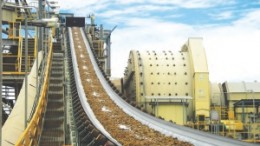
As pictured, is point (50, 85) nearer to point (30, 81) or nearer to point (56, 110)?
point (30, 81)

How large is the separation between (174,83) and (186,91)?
3.27 feet

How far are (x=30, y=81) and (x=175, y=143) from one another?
14.4 meters

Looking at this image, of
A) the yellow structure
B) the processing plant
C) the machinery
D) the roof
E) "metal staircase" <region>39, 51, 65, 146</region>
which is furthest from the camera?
the roof

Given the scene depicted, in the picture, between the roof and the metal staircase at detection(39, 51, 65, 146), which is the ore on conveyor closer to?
the metal staircase at detection(39, 51, 65, 146)

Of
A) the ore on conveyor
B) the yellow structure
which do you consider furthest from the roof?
the ore on conveyor

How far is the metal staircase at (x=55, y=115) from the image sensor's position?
1888cm

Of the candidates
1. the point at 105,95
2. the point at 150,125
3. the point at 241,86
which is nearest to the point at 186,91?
the point at 241,86

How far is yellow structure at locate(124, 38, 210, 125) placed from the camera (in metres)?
34.7

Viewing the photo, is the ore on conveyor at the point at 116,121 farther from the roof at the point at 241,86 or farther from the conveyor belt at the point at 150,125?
the roof at the point at 241,86

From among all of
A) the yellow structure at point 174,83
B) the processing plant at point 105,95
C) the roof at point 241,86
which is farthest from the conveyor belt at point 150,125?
the roof at point 241,86

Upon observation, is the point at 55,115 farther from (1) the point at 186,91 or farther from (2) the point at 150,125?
(1) the point at 186,91

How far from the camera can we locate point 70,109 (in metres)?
21.3

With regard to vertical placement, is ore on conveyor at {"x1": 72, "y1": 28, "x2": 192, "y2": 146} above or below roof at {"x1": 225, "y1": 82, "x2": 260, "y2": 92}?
below

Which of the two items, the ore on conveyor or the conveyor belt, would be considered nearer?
the conveyor belt
